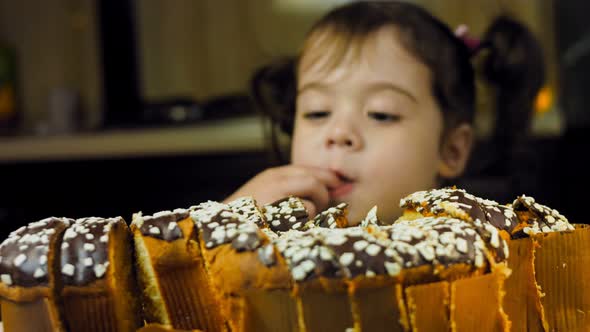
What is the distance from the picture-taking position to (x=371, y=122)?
92 cm

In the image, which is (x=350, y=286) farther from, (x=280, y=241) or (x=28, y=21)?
(x=28, y=21)

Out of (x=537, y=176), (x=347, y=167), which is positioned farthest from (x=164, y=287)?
(x=537, y=176)

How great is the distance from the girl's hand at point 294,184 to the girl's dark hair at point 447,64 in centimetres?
26

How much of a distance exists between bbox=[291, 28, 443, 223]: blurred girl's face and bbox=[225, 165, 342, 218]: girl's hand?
0.02 m

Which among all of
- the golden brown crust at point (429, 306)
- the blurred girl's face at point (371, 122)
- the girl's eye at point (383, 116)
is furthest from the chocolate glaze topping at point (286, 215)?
the girl's eye at point (383, 116)

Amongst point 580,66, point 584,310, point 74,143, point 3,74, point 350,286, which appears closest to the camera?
point 350,286

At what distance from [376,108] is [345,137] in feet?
0.24

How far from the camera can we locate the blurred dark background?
1619mm

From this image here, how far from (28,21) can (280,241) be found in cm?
281

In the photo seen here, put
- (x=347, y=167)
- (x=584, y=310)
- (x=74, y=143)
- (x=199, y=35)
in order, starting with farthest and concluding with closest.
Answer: (x=199, y=35)
(x=74, y=143)
(x=347, y=167)
(x=584, y=310)

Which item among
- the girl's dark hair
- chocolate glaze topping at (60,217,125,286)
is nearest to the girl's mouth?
the girl's dark hair

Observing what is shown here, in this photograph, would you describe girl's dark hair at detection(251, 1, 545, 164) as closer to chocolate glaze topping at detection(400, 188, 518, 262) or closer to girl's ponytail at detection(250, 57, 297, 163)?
girl's ponytail at detection(250, 57, 297, 163)

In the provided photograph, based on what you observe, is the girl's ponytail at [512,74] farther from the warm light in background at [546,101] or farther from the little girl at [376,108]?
the warm light in background at [546,101]

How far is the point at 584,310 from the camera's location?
529 mm
